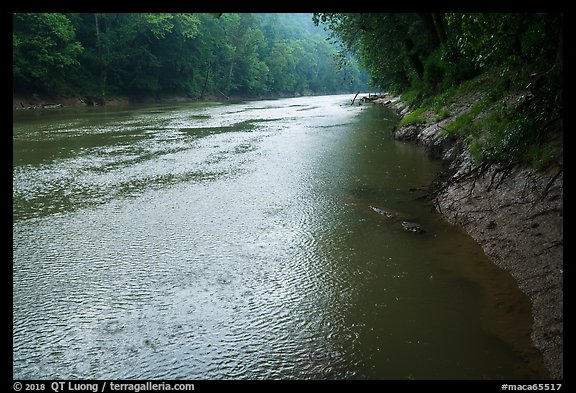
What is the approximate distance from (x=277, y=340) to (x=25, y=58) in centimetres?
4732

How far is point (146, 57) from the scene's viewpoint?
56406mm

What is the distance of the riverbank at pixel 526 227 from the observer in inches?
147

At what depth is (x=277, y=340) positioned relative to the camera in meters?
3.85

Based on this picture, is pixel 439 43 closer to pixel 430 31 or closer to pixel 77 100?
pixel 430 31

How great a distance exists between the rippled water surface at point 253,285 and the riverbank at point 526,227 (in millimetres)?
154

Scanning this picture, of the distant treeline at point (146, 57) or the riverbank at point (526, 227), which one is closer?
the riverbank at point (526, 227)

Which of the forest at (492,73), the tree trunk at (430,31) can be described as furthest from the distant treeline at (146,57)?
the tree trunk at (430,31)

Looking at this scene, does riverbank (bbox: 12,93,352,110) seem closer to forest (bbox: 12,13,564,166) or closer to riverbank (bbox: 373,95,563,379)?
forest (bbox: 12,13,564,166)

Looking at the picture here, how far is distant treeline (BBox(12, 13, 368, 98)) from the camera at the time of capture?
136 feet

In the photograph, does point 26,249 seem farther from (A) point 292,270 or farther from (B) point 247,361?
(B) point 247,361

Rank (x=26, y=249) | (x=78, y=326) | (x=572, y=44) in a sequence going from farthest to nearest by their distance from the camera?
(x=26, y=249) < (x=78, y=326) < (x=572, y=44)

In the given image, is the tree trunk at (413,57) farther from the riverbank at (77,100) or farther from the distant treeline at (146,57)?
the riverbank at (77,100)

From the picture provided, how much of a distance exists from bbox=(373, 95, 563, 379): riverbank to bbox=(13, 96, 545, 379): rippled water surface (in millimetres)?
154
